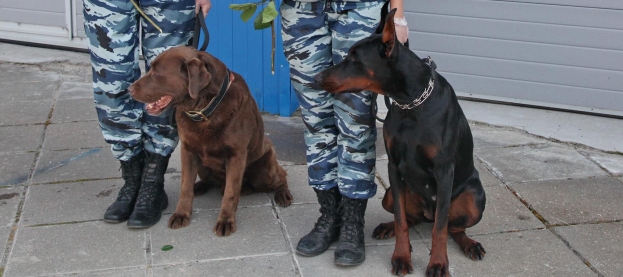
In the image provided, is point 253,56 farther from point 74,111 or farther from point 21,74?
point 21,74

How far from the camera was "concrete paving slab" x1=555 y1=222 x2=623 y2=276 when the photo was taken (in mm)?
3738

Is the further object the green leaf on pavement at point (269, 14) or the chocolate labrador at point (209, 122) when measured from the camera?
the chocolate labrador at point (209, 122)

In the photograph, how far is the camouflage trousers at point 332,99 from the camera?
11.2 feet

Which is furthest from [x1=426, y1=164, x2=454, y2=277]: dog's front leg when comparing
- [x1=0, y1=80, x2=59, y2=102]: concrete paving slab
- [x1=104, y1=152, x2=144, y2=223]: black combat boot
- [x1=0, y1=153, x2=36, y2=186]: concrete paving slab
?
[x1=0, y1=80, x2=59, y2=102]: concrete paving slab

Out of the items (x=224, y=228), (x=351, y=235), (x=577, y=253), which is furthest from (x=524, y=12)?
(x=224, y=228)

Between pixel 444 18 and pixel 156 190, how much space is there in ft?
10.6

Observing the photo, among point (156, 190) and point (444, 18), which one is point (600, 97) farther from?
point (156, 190)

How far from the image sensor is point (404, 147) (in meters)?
3.46

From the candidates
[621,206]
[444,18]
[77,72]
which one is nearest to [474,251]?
[621,206]

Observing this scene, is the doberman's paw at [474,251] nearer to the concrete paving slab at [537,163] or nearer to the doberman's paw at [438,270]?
the doberman's paw at [438,270]

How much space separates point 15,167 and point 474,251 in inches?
121

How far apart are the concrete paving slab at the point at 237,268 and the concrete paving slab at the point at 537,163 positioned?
188 centimetres

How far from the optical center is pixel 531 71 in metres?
6.26

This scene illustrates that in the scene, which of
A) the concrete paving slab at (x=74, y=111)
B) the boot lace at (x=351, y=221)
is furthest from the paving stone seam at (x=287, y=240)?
the concrete paving slab at (x=74, y=111)
